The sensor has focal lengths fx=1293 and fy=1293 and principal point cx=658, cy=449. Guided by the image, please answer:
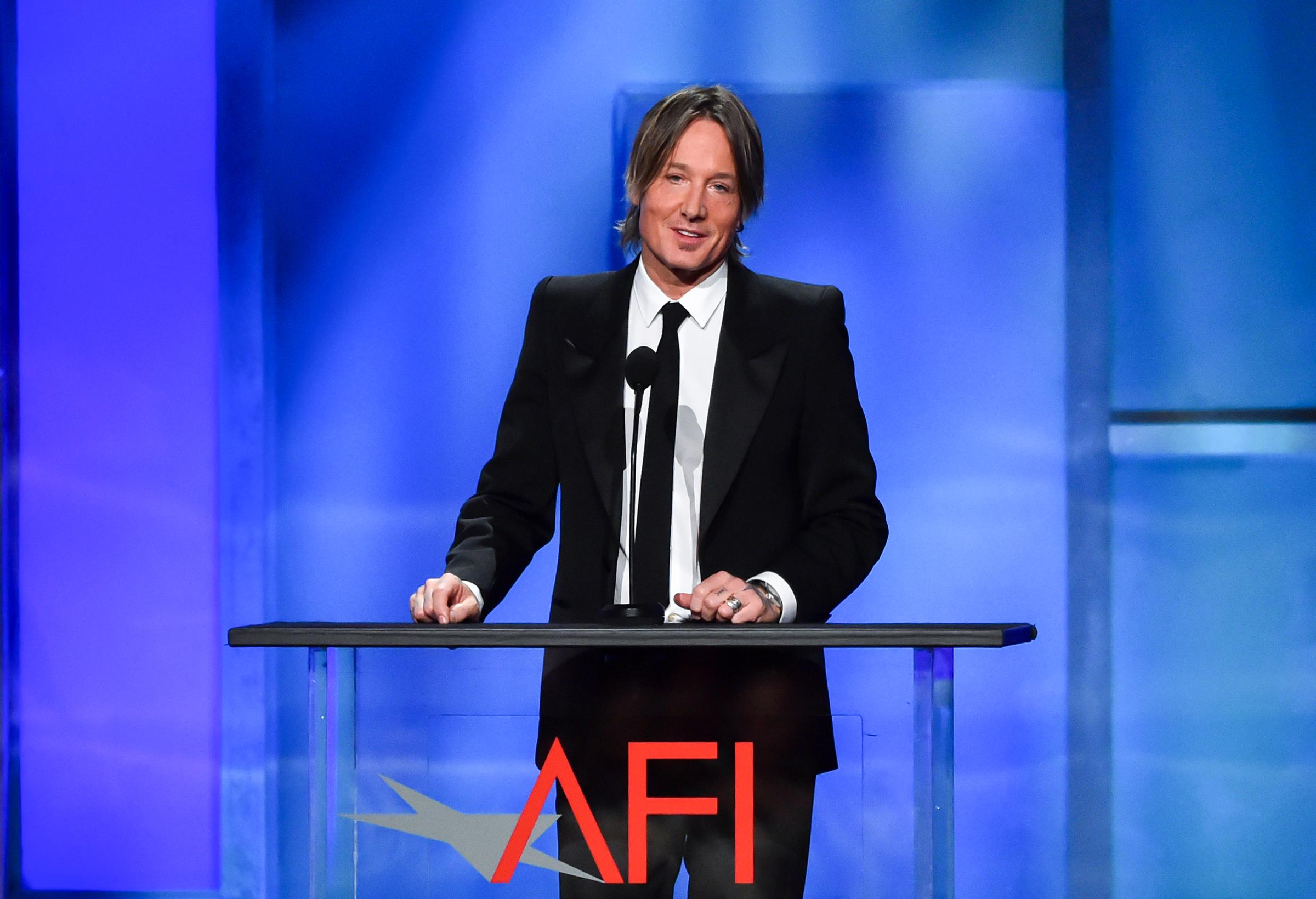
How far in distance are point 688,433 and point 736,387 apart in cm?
10

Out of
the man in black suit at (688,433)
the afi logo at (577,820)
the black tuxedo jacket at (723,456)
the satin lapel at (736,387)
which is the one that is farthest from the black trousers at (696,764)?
the satin lapel at (736,387)

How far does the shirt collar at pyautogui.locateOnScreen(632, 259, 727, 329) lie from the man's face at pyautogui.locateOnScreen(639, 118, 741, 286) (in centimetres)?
3

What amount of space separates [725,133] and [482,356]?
147cm

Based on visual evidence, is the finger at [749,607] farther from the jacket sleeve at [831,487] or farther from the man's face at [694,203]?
the man's face at [694,203]

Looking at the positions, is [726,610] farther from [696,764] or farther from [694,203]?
[694,203]

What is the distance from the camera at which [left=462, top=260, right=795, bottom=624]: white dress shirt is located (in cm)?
180

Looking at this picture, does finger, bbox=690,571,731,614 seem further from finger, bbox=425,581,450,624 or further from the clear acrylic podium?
finger, bbox=425,581,450,624

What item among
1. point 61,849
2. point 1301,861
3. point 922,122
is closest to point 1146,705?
point 1301,861

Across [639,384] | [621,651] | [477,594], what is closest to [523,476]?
[477,594]

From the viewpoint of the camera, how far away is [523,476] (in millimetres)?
1968

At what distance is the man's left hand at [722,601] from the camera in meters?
1.54

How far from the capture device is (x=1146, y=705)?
320 cm

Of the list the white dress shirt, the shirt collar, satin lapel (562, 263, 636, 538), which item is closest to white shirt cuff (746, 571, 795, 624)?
the white dress shirt

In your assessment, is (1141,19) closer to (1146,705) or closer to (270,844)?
(1146,705)
